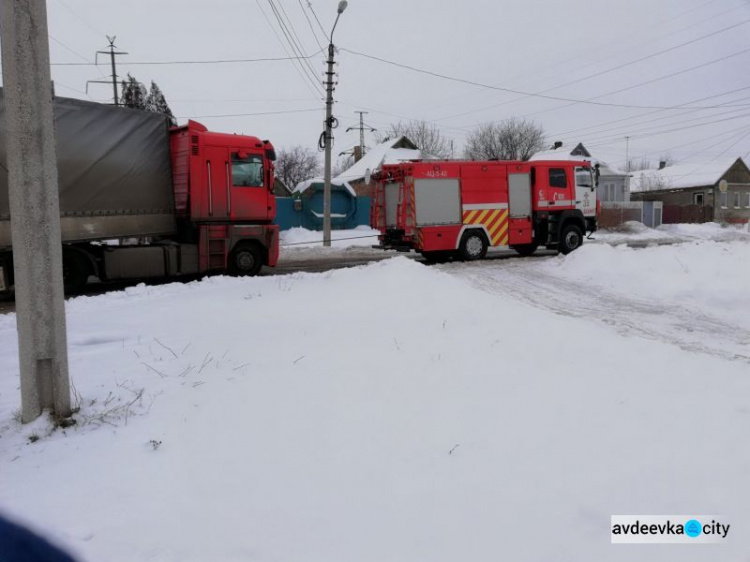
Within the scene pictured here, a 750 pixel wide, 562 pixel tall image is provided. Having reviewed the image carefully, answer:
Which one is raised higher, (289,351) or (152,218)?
(152,218)

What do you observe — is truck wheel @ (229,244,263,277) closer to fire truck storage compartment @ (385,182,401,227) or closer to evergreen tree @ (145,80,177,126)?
fire truck storage compartment @ (385,182,401,227)

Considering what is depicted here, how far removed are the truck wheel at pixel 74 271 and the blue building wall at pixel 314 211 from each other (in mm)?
20991

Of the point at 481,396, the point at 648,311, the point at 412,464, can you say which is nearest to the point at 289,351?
the point at 481,396

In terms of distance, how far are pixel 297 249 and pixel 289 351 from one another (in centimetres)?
1842

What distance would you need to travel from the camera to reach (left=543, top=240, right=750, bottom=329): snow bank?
10023 millimetres

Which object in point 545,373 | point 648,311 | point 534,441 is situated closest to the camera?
point 534,441

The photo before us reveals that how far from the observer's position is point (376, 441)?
11.7ft

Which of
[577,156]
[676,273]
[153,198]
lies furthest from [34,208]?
[577,156]

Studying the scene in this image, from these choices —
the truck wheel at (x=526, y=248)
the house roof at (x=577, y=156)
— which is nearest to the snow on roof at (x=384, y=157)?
the house roof at (x=577, y=156)

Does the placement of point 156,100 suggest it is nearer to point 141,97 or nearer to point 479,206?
point 141,97

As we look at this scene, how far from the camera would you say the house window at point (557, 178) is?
17.6 m

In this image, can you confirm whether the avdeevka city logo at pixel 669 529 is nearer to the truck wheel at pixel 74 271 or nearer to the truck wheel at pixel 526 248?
the truck wheel at pixel 74 271

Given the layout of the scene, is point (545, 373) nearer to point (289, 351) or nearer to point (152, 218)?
point (289, 351)

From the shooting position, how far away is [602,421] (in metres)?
3.88
